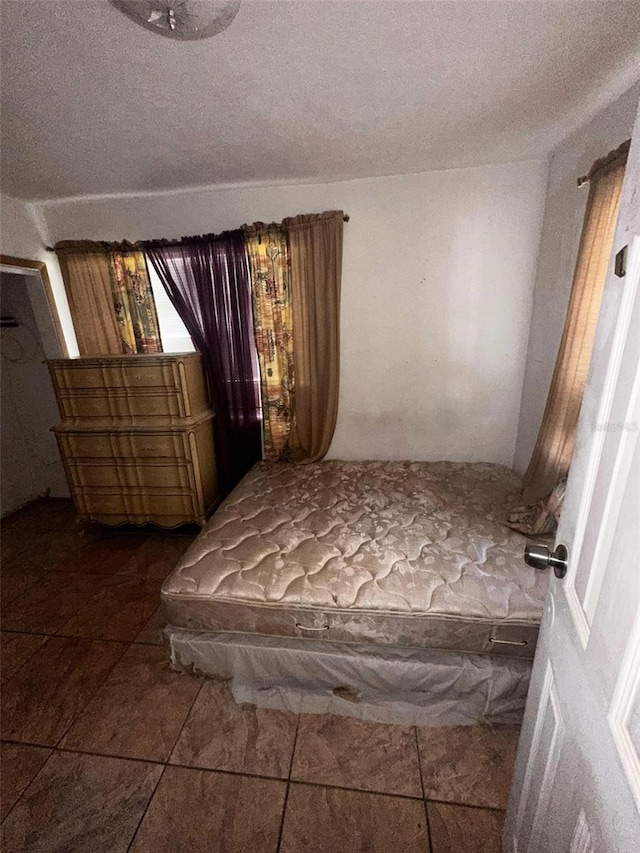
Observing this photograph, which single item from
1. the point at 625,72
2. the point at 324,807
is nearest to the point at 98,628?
the point at 324,807

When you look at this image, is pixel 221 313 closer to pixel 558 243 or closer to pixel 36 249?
pixel 36 249

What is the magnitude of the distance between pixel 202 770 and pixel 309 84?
2517 mm

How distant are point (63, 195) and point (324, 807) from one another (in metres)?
3.46

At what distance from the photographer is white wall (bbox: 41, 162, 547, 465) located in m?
2.09

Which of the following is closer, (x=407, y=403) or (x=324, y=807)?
(x=324, y=807)

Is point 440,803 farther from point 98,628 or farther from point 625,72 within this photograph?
point 625,72

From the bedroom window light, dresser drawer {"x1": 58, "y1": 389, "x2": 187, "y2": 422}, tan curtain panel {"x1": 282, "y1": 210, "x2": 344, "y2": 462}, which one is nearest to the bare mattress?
tan curtain panel {"x1": 282, "y1": 210, "x2": 344, "y2": 462}

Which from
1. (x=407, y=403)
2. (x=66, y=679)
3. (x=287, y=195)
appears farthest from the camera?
(x=407, y=403)

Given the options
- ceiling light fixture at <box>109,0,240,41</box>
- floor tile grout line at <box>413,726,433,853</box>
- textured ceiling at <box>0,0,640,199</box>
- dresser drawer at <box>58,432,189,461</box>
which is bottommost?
floor tile grout line at <box>413,726,433,853</box>

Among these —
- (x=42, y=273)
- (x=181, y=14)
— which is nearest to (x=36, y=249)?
(x=42, y=273)

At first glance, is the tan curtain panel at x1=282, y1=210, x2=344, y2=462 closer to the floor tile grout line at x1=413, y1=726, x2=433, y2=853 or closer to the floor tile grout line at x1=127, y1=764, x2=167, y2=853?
the floor tile grout line at x1=413, y1=726, x2=433, y2=853

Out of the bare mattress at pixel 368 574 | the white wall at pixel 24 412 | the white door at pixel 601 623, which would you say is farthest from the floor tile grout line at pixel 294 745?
the white wall at pixel 24 412

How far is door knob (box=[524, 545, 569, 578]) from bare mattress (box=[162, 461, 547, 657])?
63cm

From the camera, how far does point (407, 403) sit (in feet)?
8.09
